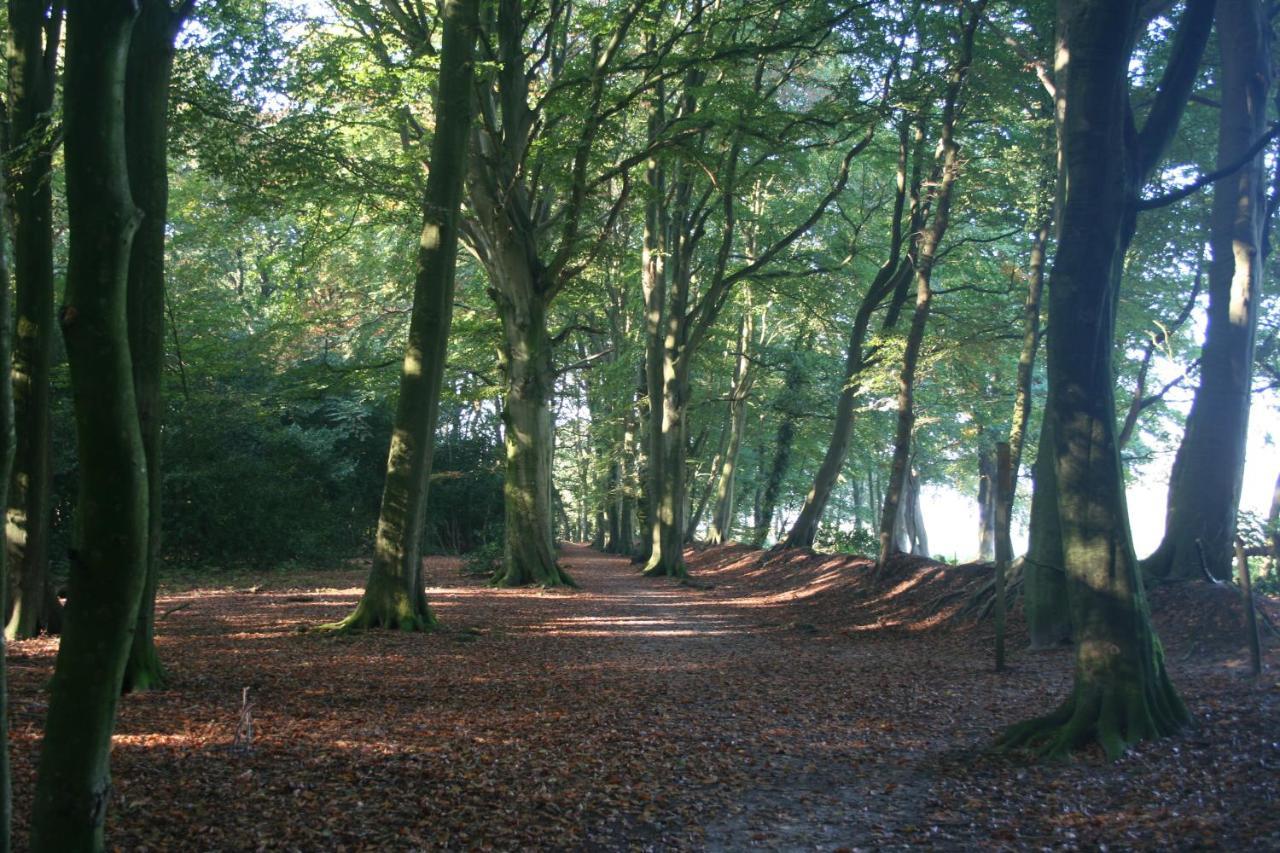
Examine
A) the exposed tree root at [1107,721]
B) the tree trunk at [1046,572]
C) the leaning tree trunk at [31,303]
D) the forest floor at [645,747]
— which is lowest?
the forest floor at [645,747]

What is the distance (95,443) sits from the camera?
3291mm

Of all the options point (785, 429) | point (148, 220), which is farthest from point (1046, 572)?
point (785, 429)

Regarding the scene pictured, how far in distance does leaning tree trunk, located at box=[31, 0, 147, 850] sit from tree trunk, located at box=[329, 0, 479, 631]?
7.77m

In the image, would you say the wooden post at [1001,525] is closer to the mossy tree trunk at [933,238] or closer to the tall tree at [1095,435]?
the tall tree at [1095,435]

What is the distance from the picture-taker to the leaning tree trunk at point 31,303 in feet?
26.1

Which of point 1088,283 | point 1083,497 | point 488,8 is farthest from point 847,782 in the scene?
point 488,8

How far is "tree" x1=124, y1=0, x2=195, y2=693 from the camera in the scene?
6949 millimetres

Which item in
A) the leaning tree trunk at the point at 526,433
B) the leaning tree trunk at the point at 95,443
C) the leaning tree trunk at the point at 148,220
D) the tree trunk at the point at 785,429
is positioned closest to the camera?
the leaning tree trunk at the point at 95,443

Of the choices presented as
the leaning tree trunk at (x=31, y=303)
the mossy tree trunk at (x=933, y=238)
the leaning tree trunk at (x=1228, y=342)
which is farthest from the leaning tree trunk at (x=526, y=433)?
the leaning tree trunk at (x=1228, y=342)

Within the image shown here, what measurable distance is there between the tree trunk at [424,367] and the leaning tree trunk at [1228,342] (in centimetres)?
850

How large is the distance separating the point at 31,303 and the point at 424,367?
13.3 feet

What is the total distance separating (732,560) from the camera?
26609 mm

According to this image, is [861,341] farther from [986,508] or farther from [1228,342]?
[986,508]

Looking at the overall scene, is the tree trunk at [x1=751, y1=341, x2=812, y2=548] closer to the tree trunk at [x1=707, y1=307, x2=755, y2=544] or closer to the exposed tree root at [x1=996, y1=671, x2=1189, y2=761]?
the tree trunk at [x1=707, y1=307, x2=755, y2=544]
